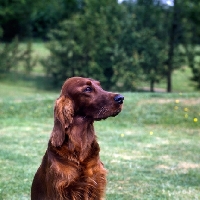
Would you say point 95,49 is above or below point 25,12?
below

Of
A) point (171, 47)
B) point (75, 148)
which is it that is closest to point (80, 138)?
point (75, 148)

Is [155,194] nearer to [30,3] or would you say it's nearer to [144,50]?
[144,50]

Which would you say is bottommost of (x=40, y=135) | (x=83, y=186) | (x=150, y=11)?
(x=40, y=135)

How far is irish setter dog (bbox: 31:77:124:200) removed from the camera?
13.5 feet

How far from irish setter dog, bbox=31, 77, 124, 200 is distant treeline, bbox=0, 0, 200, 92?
21118 mm

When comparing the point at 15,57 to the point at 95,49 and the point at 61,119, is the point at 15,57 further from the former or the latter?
the point at 61,119

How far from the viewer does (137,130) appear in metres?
11.9

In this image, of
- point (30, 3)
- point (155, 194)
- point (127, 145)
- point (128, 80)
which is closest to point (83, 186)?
point (155, 194)

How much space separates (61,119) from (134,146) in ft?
19.4

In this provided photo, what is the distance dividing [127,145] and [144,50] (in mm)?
17345

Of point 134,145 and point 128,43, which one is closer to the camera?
point 134,145

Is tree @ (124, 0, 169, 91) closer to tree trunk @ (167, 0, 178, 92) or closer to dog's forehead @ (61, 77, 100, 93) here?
tree trunk @ (167, 0, 178, 92)

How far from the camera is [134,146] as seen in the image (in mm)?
9906

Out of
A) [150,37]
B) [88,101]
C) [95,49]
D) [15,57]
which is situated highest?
[150,37]
